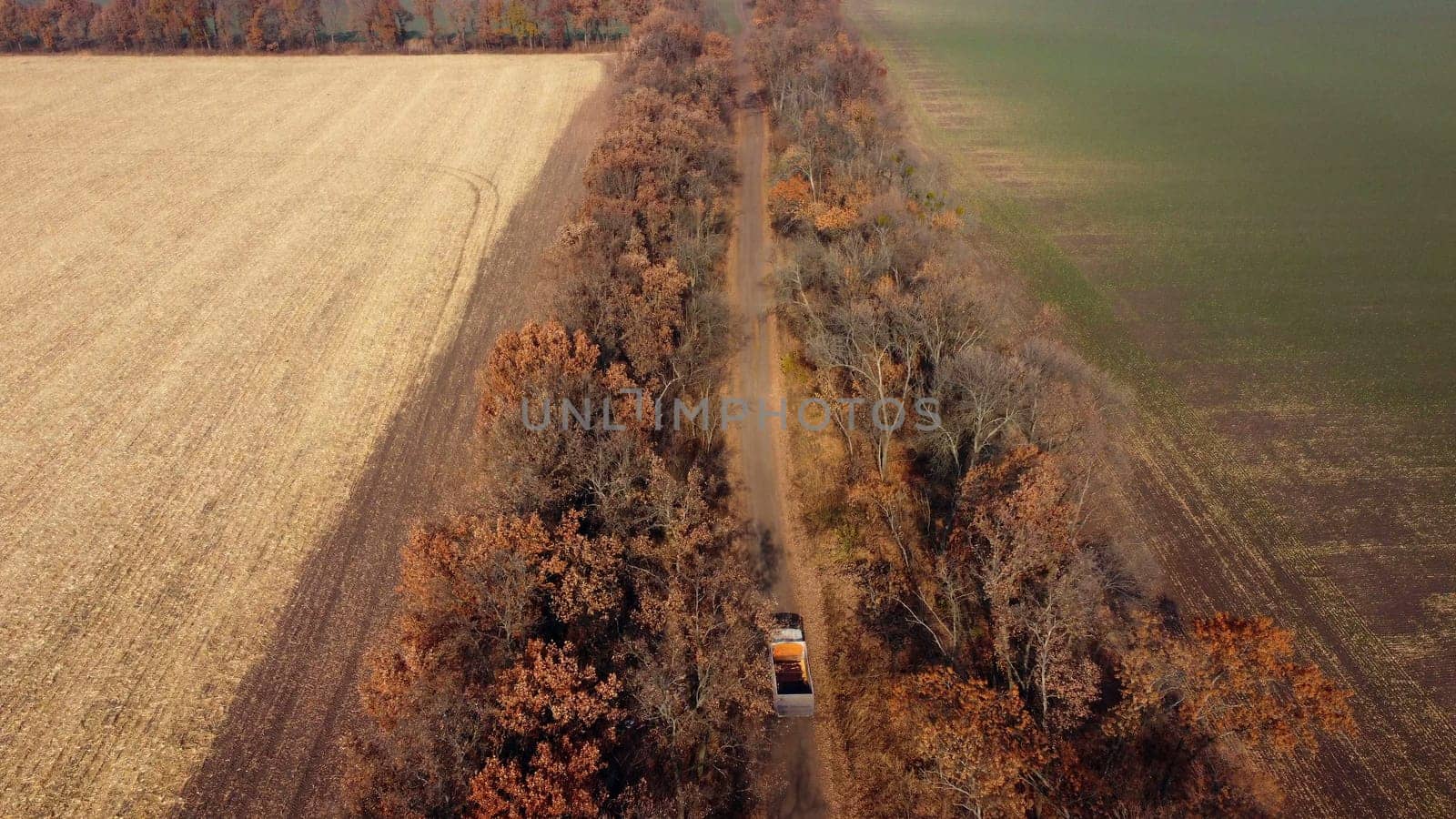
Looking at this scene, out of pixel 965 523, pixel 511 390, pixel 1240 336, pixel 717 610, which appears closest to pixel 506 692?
pixel 717 610

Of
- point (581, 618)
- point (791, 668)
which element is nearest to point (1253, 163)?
point (791, 668)

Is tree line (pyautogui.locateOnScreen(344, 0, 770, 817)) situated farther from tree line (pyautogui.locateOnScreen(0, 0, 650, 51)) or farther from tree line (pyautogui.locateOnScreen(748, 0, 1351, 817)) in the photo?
tree line (pyautogui.locateOnScreen(0, 0, 650, 51))

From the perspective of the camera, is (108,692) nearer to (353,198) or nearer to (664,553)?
(664,553)

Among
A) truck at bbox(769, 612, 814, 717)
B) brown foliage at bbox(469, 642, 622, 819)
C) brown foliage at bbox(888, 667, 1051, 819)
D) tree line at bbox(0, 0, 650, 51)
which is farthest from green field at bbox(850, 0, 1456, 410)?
tree line at bbox(0, 0, 650, 51)

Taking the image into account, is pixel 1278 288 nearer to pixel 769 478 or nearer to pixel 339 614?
pixel 769 478

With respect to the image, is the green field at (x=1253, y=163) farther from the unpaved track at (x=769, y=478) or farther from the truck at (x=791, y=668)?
the truck at (x=791, y=668)
